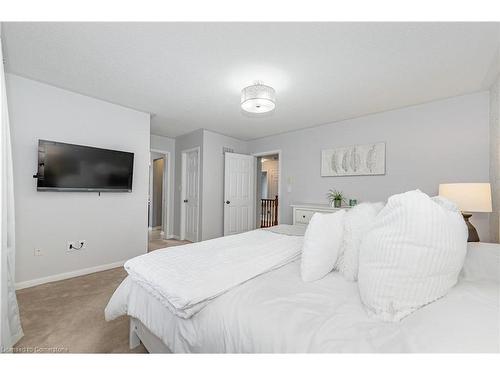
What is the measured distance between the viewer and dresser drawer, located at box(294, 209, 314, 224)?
12.1ft

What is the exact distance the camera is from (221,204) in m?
4.67

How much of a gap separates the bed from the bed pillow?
0.06 meters

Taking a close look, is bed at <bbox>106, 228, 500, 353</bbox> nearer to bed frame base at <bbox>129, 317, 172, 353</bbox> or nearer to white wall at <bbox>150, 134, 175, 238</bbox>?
bed frame base at <bbox>129, 317, 172, 353</bbox>

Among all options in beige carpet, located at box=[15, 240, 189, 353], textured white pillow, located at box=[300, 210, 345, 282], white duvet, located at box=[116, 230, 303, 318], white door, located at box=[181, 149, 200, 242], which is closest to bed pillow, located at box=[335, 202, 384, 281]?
textured white pillow, located at box=[300, 210, 345, 282]

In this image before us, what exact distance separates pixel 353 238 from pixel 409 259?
0.36m

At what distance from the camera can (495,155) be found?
91.4 inches

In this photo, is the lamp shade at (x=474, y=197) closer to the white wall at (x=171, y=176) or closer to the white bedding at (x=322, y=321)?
the white bedding at (x=322, y=321)

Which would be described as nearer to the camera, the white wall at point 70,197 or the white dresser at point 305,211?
the white wall at point 70,197

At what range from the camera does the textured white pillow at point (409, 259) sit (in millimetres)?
842

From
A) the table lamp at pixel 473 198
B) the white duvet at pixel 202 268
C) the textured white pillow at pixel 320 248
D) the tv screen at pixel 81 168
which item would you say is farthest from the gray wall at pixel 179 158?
the table lamp at pixel 473 198

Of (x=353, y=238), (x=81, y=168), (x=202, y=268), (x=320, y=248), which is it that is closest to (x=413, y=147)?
(x=353, y=238)

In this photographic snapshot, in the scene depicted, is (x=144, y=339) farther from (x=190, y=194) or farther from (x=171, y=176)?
(x=171, y=176)

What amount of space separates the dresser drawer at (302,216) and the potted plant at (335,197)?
1.37 feet
